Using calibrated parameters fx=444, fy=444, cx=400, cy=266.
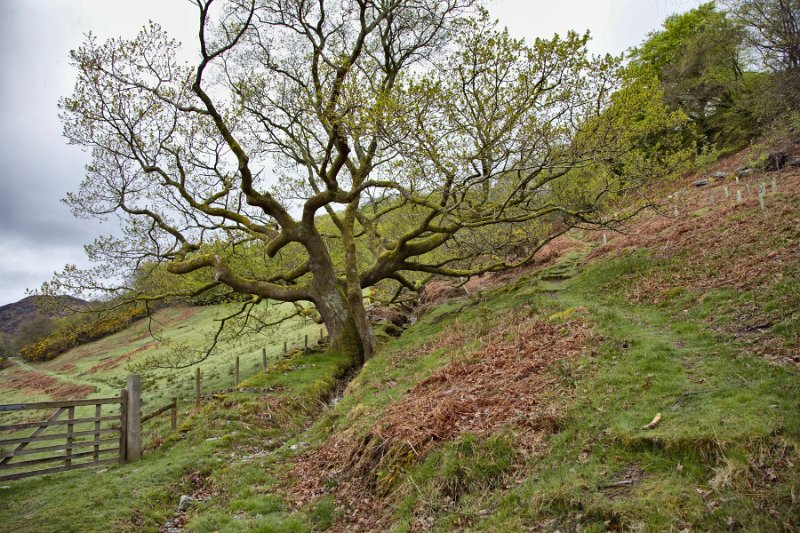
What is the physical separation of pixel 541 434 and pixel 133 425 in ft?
36.7

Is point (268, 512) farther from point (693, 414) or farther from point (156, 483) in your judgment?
point (693, 414)

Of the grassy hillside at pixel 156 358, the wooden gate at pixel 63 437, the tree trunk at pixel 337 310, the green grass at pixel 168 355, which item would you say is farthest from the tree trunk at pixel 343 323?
the wooden gate at pixel 63 437

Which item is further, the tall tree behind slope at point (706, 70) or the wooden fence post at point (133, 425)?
the tall tree behind slope at point (706, 70)

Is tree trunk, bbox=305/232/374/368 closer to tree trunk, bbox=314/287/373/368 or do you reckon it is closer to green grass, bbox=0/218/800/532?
tree trunk, bbox=314/287/373/368

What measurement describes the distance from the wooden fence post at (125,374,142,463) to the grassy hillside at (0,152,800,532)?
0.60m

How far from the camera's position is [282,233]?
20.0m

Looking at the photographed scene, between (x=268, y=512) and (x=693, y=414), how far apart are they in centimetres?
744

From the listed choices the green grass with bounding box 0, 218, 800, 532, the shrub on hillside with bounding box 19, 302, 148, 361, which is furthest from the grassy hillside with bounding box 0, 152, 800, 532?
the shrub on hillside with bounding box 19, 302, 148, 361

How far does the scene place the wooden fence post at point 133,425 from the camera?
1234 centimetres

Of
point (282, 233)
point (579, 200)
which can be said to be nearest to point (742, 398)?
point (579, 200)

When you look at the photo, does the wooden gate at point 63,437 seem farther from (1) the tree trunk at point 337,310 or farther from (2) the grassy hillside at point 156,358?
(1) the tree trunk at point 337,310

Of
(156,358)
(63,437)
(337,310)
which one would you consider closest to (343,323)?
(337,310)

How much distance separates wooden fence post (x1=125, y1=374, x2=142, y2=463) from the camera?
40.5 feet

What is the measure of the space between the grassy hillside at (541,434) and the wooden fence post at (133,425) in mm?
599
